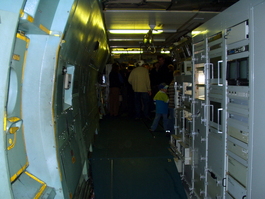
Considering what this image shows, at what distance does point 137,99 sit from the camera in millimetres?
9570

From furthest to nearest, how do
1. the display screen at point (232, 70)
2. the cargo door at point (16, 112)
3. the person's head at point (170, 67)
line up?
the person's head at point (170, 67), the display screen at point (232, 70), the cargo door at point (16, 112)

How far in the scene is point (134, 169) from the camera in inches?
210

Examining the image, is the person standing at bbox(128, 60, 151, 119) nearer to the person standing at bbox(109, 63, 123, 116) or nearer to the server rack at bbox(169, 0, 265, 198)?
the person standing at bbox(109, 63, 123, 116)

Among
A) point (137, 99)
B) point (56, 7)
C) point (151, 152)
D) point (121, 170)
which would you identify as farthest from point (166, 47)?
point (56, 7)

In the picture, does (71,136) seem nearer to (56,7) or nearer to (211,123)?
(56,7)

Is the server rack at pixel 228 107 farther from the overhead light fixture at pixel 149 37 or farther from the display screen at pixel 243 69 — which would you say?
the overhead light fixture at pixel 149 37

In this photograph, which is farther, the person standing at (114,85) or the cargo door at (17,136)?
the person standing at (114,85)

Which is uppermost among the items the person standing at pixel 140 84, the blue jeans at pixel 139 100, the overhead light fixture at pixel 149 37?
the overhead light fixture at pixel 149 37

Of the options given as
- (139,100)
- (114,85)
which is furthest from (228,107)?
(114,85)

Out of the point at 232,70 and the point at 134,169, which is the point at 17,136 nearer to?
the point at 232,70

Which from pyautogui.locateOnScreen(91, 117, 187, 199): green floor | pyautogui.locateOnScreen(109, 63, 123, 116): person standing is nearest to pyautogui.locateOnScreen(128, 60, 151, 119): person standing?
pyautogui.locateOnScreen(109, 63, 123, 116): person standing

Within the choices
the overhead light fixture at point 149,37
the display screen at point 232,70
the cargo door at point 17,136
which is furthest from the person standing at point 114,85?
the cargo door at point 17,136

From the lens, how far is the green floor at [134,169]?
476 cm

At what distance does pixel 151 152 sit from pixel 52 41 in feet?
13.9
